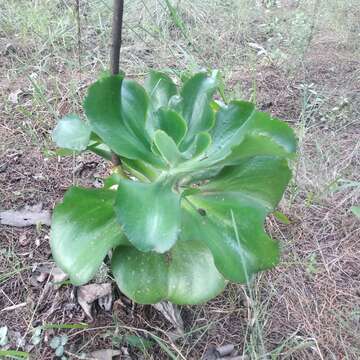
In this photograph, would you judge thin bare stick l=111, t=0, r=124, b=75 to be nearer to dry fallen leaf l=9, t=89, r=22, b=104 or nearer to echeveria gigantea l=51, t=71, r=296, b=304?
echeveria gigantea l=51, t=71, r=296, b=304

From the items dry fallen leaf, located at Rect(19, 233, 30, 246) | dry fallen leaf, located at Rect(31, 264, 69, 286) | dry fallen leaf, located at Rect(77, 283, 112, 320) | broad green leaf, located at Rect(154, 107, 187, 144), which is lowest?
dry fallen leaf, located at Rect(19, 233, 30, 246)

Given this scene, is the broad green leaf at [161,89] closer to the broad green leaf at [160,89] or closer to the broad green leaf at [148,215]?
the broad green leaf at [160,89]

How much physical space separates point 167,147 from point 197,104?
0.63 feet

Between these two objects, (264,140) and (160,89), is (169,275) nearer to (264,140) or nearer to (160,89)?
(264,140)

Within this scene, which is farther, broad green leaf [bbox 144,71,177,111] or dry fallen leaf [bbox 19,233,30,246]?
dry fallen leaf [bbox 19,233,30,246]

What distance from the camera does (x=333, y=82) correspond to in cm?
230

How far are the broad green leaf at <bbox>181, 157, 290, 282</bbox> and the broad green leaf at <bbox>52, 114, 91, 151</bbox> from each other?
0.28 metres

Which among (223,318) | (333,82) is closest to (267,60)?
(333,82)

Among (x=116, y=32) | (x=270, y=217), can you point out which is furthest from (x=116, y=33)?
(x=270, y=217)

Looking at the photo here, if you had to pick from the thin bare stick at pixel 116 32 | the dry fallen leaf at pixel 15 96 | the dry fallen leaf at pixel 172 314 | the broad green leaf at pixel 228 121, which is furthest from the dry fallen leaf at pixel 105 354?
the dry fallen leaf at pixel 15 96

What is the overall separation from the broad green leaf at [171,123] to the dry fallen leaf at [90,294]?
413 millimetres

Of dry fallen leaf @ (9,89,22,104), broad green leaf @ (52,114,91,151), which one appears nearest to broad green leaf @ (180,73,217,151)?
broad green leaf @ (52,114,91,151)

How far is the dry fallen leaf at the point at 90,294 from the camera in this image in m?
1.17

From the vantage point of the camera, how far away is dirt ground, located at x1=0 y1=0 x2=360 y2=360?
1141 mm
